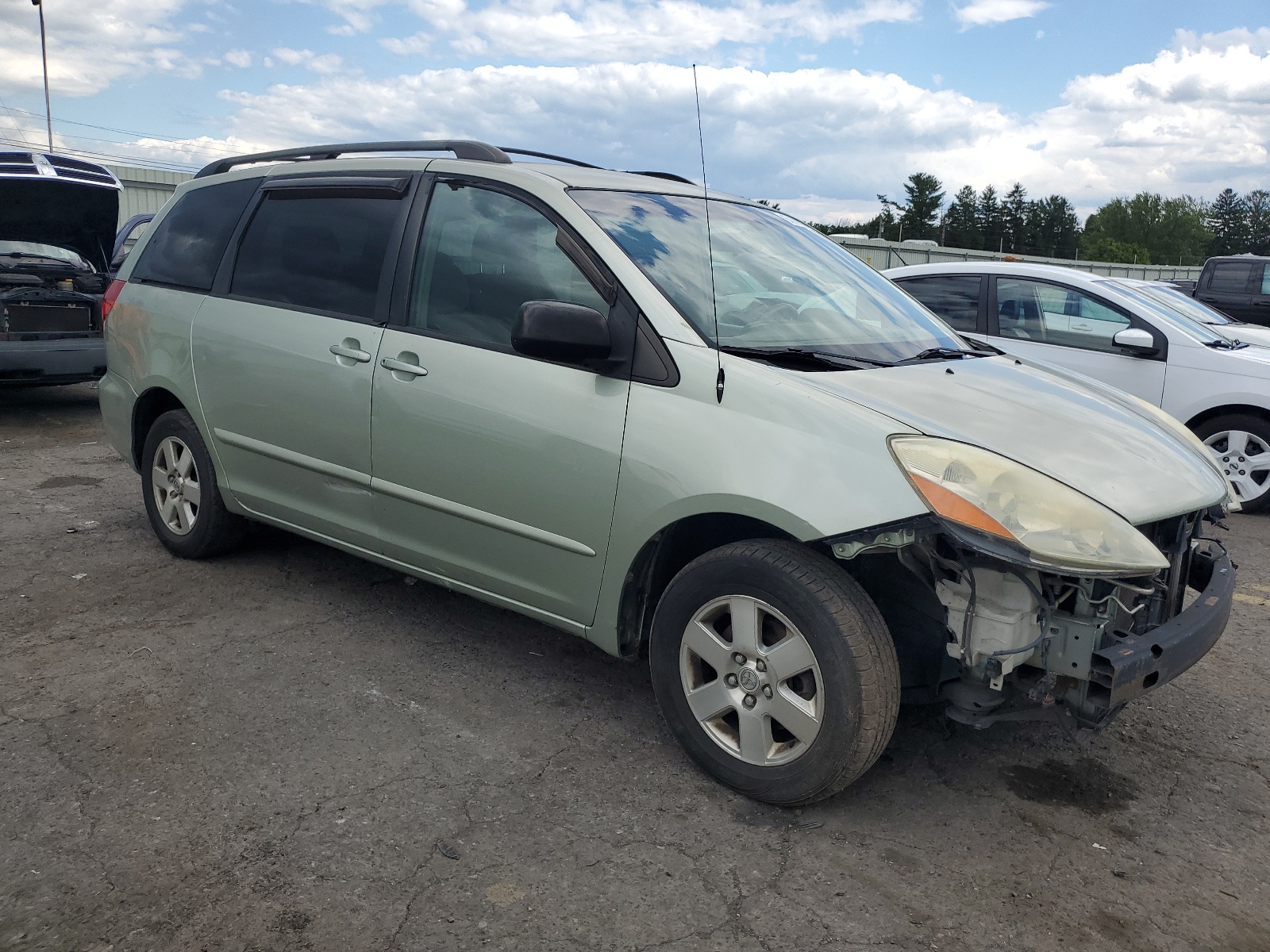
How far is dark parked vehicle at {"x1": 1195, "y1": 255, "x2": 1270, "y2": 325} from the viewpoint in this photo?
12.9 metres

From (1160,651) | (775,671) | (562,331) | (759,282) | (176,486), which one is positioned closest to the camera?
(1160,651)

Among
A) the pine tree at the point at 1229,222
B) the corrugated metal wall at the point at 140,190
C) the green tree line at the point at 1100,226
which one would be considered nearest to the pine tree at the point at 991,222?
the green tree line at the point at 1100,226

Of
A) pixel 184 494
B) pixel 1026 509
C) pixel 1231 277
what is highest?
pixel 1231 277

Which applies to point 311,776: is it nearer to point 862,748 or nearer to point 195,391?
point 862,748

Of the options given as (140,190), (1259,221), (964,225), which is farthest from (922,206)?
(140,190)

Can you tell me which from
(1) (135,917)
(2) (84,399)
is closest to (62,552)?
(1) (135,917)

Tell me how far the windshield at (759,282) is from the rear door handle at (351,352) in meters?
0.99

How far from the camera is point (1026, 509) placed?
8.55 feet

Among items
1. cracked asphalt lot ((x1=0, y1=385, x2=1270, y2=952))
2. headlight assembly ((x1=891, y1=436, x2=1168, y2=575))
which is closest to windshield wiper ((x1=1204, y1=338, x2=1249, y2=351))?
cracked asphalt lot ((x1=0, y1=385, x2=1270, y2=952))

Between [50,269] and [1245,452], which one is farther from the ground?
[50,269]

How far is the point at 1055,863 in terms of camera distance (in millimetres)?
2789

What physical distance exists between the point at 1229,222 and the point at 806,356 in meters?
154

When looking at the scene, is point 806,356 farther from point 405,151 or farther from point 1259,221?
point 1259,221

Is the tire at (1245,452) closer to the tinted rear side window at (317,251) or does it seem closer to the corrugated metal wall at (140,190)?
the tinted rear side window at (317,251)
